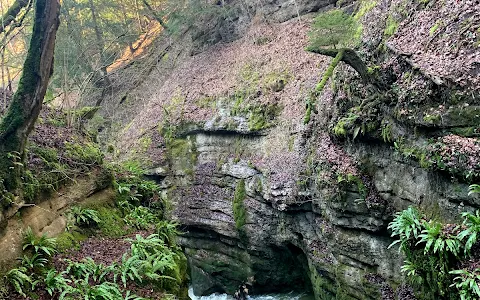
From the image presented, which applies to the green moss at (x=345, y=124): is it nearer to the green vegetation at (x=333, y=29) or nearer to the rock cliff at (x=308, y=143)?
the rock cliff at (x=308, y=143)

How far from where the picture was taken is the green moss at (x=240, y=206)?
51.2 ft

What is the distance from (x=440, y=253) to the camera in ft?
23.5

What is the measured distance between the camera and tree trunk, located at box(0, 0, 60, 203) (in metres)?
5.99

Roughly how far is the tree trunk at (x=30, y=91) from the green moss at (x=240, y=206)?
401 inches

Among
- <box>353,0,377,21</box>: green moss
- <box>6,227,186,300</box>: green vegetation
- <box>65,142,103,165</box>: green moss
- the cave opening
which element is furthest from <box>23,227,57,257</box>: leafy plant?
<box>353,0,377,21</box>: green moss

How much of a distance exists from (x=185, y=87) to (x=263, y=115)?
25.7 feet

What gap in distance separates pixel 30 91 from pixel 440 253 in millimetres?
7741

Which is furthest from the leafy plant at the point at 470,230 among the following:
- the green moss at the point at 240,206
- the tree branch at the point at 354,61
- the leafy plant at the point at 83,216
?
the green moss at the point at 240,206

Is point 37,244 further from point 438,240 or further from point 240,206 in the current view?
point 240,206

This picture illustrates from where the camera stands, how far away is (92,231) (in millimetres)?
8320

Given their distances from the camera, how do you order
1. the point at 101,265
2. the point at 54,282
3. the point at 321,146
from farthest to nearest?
the point at 321,146, the point at 101,265, the point at 54,282

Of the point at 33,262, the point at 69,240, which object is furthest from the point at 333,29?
→ the point at 33,262


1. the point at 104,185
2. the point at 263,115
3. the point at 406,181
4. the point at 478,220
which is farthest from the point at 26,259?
the point at 263,115

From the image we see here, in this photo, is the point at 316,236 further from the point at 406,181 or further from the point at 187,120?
the point at 187,120
